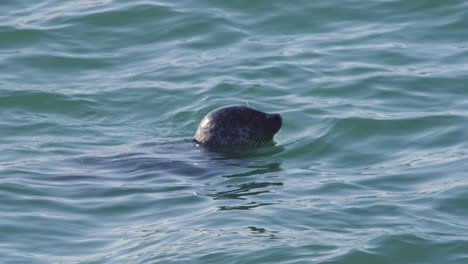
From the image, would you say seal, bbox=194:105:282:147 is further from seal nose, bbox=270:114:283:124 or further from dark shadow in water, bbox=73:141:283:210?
dark shadow in water, bbox=73:141:283:210

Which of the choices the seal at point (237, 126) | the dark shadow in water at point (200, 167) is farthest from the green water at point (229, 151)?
the seal at point (237, 126)

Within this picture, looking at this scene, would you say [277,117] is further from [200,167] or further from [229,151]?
[200,167]

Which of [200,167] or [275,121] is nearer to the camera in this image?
[200,167]

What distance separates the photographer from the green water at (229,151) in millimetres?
10188

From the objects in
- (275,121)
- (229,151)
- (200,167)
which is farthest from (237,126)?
(200,167)

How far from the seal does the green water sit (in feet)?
0.68

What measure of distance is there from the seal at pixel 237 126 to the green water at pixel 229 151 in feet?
0.68

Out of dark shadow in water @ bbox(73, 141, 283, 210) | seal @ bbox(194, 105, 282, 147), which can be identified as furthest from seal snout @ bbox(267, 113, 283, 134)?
dark shadow in water @ bbox(73, 141, 283, 210)

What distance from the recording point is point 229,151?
519 inches

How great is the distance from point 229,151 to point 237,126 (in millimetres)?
294

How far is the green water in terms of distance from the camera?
10188 mm

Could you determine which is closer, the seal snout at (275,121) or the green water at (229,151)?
the green water at (229,151)

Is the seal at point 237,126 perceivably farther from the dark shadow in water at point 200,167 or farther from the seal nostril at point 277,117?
the dark shadow in water at point 200,167

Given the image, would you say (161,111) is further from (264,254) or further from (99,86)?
(264,254)
